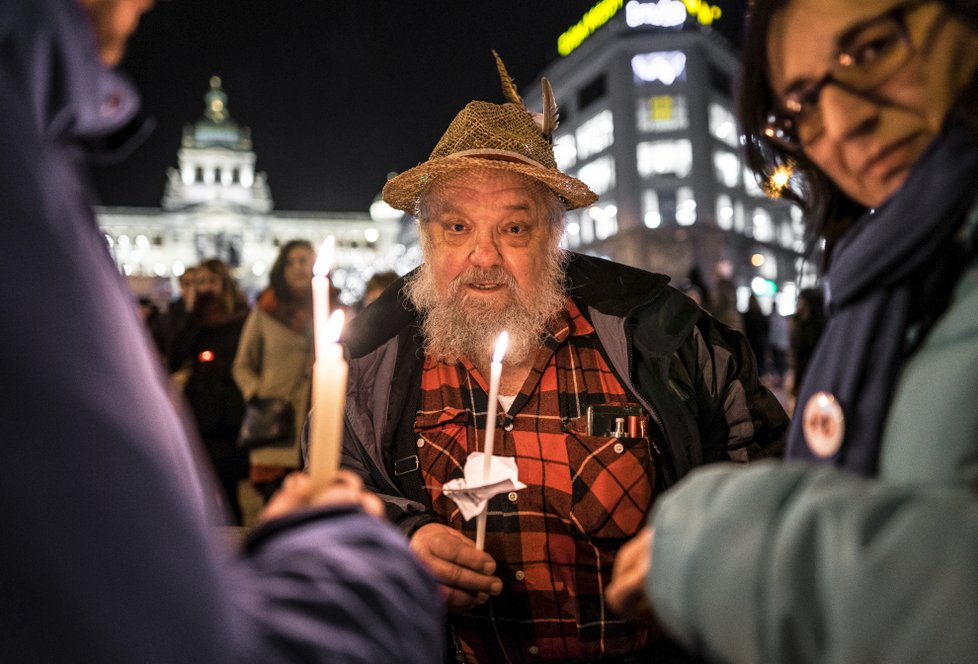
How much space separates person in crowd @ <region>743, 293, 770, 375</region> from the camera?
1089 cm

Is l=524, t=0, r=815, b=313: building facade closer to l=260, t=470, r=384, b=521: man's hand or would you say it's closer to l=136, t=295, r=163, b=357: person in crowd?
l=136, t=295, r=163, b=357: person in crowd

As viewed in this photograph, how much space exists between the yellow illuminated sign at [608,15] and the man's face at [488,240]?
5981 centimetres

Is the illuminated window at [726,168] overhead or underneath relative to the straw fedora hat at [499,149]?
overhead

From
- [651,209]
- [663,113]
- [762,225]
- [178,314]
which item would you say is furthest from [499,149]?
[762,225]

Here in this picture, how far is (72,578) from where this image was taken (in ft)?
2.51

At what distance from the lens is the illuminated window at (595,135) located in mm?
57250

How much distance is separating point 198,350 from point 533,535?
14.3ft

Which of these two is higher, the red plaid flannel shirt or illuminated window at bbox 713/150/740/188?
illuminated window at bbox 713/150/740/188

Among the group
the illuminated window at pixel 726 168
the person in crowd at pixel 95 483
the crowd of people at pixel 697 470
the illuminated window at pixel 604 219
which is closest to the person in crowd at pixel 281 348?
the crowd of people at pixel 697 470

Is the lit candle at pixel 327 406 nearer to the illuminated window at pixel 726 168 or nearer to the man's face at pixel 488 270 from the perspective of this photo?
the man's face at pixel 488 270

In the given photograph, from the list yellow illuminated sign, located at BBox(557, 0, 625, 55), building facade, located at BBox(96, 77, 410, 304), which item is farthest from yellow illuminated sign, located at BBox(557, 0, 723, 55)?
building facade, located at BBox(96, 77, 410, 304)

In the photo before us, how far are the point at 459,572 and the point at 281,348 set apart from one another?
3.94m

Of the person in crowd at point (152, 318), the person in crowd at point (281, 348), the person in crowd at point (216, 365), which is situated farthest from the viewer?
the person in crowd at point (152, 318)

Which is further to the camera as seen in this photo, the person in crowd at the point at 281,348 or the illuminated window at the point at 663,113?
the illuminated window at the point at 663,113
